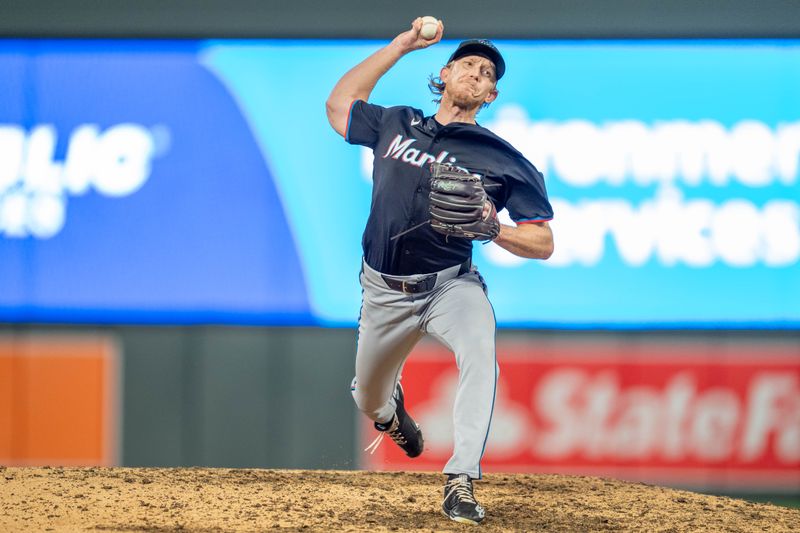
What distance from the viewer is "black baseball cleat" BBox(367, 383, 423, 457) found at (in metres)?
4.27

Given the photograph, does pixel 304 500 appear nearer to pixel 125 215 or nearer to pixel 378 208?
pixel 378 208

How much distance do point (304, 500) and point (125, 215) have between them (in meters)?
2.23

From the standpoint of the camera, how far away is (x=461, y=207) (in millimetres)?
3420

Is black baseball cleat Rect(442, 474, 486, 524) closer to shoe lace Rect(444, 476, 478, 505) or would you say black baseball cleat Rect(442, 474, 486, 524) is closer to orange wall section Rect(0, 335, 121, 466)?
shoe lace Rect(444, 476, 478, 505)

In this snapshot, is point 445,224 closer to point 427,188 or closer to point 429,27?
point 427,188

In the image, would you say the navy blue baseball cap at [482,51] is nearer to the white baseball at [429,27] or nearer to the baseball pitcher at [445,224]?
the baseball pitcher at [445,224]

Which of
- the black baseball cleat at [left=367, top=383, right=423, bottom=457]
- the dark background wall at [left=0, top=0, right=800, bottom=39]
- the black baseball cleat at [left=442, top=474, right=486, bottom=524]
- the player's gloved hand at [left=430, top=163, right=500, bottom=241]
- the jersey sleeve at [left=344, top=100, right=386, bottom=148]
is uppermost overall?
the dark background wall at [left=0, top=0, right=800, bottom=39]

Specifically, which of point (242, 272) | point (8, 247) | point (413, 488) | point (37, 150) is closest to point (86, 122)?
point (37, 150)

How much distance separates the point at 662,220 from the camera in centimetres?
550

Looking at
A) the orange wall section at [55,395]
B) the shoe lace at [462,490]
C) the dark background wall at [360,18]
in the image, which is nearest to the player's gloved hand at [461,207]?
the shoe lace at [462,490]

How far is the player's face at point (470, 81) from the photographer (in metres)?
3.82

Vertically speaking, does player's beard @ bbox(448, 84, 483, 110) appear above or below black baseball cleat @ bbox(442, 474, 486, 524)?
above

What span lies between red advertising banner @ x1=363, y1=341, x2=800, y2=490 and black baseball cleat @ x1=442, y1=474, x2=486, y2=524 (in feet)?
6.26

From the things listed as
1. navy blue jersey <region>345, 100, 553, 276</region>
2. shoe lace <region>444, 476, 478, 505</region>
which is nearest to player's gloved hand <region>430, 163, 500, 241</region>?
navy blue jersey <region>345, 100, 553, 276</region>
